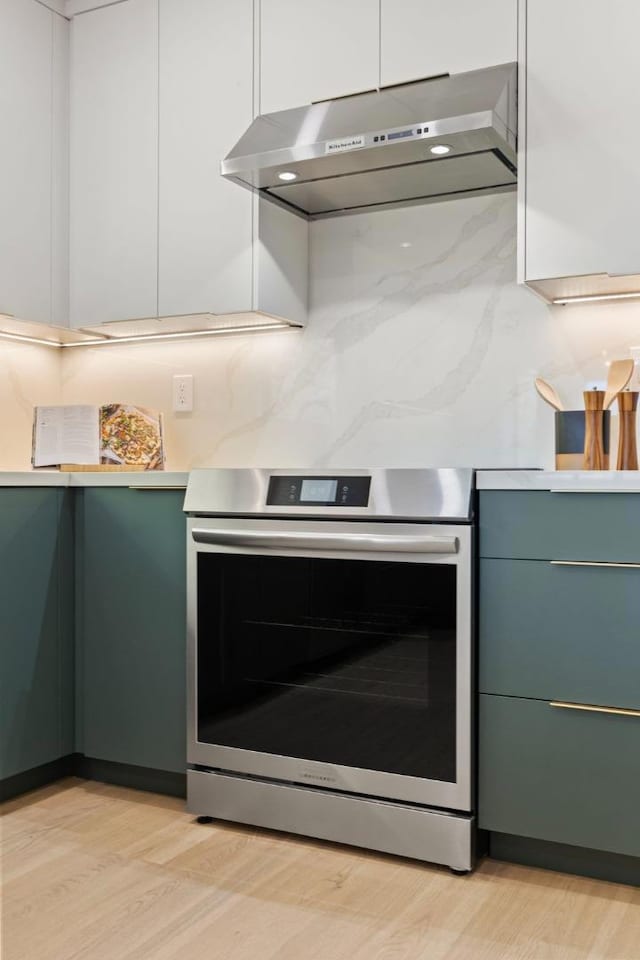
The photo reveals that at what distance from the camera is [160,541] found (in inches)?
97.0

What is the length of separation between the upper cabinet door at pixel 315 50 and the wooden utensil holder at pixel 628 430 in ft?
3.46

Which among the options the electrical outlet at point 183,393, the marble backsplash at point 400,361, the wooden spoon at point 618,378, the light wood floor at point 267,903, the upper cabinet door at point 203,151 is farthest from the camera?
the electrical outlet at point 183,393

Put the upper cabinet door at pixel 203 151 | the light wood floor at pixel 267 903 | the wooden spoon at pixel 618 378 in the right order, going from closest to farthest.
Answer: the light wood floor at pixel 267 903
the wooden spoon at pixel 618 378
the upper cabinet door at pixel 203 151

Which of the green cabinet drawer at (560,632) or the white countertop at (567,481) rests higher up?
the white countertop at (567,481)

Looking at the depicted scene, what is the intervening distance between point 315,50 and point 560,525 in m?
1.48

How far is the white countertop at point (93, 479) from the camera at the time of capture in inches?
95.3

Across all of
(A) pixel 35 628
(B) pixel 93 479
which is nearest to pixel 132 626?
(A) pixel 35 628

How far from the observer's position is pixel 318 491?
220cm

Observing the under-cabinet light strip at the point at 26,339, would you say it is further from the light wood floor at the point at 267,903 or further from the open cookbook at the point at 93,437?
the light wood floor at the point at 267,903

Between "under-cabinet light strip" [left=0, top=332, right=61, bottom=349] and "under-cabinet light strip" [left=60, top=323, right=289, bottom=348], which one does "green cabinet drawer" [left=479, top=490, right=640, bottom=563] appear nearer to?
"under-cabinet light strip" [left=60, top=323, right=289, bottom=348]

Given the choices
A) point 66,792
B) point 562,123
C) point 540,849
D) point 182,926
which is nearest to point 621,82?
point 562,123

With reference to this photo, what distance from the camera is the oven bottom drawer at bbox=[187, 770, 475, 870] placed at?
2.03m

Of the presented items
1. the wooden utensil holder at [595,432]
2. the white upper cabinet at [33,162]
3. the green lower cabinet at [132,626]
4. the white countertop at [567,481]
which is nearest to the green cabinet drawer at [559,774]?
Answer: the white countertop at [567,481]

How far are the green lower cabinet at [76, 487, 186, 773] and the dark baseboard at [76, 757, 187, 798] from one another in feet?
0.18
